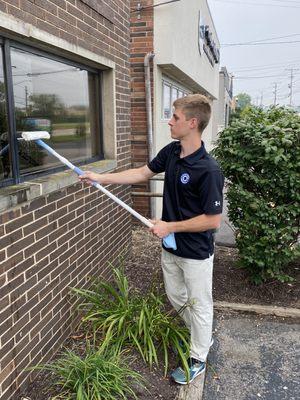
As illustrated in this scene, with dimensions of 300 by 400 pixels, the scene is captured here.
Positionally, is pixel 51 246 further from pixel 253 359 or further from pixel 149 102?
pixel 149 102

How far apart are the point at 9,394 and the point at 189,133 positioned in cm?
199

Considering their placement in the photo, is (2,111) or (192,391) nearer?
(2,111)

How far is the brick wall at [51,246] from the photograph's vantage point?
8.04 feet

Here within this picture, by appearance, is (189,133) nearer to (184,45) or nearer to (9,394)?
(9,394)

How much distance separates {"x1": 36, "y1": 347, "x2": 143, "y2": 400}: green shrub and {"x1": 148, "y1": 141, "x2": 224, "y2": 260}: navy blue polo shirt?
0.87 meters

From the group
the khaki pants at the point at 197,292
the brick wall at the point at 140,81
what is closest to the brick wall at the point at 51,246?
the khaki pants at the point at 197,292

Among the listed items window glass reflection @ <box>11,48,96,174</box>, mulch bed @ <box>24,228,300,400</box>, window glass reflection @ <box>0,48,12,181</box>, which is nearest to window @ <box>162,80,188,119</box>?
mulch bed @ <box>24,228,300,400</box>

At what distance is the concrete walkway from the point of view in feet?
9.48

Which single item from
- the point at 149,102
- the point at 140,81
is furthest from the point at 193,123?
the point at 140,81

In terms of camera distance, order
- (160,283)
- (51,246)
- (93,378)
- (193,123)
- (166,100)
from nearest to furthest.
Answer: (93,378), (193,123), (51,246), (160,283), (166,100)

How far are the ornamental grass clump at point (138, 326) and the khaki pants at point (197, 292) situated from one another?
162 mm

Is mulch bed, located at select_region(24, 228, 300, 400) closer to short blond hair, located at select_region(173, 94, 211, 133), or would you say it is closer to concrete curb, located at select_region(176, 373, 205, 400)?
concrete curb, located at select_region(176, 373, 205, 400)

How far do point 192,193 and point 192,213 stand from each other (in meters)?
0.14

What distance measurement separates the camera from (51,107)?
334 cm
